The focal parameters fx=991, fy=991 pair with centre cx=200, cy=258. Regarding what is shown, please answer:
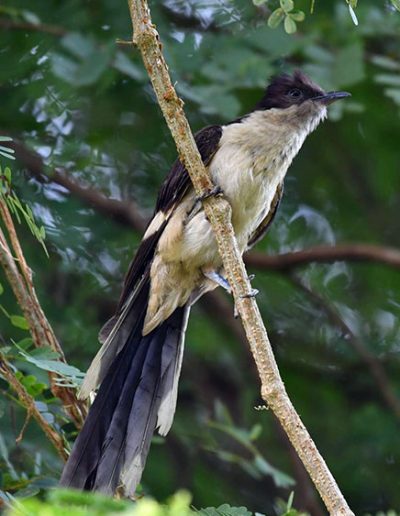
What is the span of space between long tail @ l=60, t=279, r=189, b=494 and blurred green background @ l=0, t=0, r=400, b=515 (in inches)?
21.2

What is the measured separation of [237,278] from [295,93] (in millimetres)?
1364

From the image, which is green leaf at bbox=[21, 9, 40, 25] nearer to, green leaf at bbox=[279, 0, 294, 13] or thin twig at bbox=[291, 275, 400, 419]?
thin twig at bbox=[291, 275, 400, 419]

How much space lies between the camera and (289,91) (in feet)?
11.6

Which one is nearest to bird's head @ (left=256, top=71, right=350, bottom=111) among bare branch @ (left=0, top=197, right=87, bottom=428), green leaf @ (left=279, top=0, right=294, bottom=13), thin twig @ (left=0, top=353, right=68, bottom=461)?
green leaf @ (left=279, top=0, right=294, bottom=13)

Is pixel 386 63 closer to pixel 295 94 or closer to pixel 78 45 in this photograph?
pixel 295 94

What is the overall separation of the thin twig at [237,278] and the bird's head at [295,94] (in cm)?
107

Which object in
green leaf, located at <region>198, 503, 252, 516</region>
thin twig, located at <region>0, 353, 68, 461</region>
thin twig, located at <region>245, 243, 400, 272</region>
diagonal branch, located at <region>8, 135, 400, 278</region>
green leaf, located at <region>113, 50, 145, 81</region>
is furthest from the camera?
thin twig, located at <region>245, 243, 400, 272</region>

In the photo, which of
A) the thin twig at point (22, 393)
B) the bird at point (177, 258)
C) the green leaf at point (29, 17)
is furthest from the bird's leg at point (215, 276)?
the green leaf at point (29, 17)

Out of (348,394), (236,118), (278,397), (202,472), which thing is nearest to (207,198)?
(278,397)

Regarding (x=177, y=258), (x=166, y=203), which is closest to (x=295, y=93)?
(x=166, y=203)

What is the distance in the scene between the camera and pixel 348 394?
4.59m

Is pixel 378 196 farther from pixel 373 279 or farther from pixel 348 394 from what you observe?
pixel 348 394

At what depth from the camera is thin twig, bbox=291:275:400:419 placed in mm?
4266

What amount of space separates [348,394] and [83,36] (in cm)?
202
